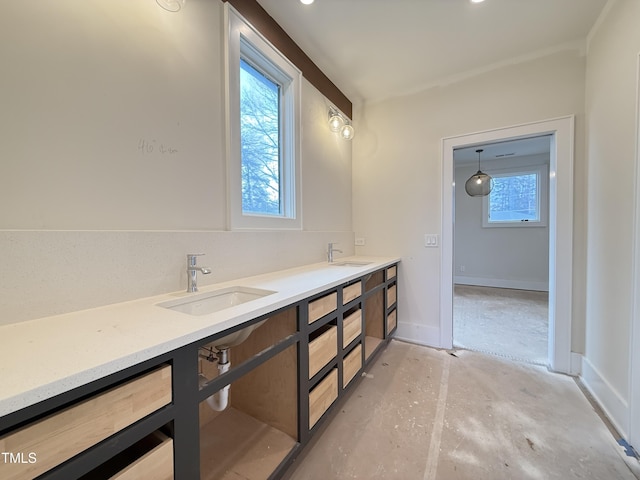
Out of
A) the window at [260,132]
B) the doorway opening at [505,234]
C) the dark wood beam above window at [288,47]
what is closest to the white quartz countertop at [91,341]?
the window at [260,132]

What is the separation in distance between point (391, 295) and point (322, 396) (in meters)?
1.37

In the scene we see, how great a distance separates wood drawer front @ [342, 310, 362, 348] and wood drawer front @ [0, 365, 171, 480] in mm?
1066

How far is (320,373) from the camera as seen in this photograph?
134 cm

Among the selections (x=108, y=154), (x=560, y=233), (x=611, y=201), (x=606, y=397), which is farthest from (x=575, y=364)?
(x=108, y=154)

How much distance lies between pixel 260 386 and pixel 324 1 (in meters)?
2.32

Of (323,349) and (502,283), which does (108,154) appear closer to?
(323,349)

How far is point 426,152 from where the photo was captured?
258 centimetres

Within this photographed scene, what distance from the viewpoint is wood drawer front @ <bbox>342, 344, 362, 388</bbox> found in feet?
5.24

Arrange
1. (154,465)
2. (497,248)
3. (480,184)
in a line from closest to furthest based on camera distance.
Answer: (154,465)
(480,184)
(497,248)

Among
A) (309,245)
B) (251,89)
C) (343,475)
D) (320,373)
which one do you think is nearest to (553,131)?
(309,245)

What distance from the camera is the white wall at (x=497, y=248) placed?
478 cm

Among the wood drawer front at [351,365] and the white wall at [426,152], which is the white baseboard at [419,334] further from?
the wood drawer front at [351,365]

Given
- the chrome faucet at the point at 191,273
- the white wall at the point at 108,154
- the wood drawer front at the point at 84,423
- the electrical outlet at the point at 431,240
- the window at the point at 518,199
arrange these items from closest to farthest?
the wood drawer front at the point at 84,423 → the white wall at the point at 108,154 → the chrome faucet at the point at 191,273 → the electrical outlet at the point at 431,240 → the window at the point at 518,199

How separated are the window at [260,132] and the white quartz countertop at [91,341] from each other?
720 millimetres
